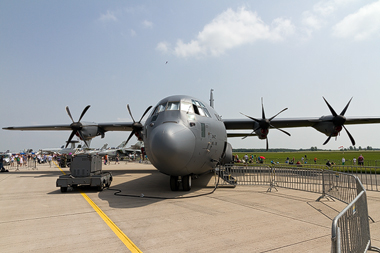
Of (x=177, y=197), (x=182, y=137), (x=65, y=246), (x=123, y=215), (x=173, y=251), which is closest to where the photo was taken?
(x=173, y=251)

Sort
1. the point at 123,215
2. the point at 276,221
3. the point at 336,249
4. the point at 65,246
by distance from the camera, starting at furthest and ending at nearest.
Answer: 1. the point at 123,215
2. the point at 276,221
3. the point at 65,246
4. the point at 336,249

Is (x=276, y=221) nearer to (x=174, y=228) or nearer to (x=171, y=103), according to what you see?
(x=174, y=228)

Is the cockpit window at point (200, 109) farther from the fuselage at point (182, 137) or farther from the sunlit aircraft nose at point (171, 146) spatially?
the sunlit aircraft nose at point (171, 146)

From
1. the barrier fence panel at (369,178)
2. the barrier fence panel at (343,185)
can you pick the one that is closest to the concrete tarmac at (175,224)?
the barrier fence panel at (343,185)

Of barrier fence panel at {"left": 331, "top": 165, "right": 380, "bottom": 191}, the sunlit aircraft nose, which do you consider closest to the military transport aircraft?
the sunlit aircraft nose

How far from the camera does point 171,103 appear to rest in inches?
392

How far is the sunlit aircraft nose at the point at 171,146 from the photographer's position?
7887 millimetres

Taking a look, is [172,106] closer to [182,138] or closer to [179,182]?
[182,138]

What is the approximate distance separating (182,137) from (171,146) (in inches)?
24.5

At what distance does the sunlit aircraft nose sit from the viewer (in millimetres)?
7887

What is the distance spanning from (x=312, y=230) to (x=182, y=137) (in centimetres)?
461

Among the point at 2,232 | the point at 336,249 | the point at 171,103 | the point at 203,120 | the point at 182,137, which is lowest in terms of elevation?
the point at 2,232

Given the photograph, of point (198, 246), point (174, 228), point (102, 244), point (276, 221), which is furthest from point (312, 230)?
point (102, 244)

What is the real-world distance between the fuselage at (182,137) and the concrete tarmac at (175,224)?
140 centimetres
